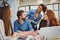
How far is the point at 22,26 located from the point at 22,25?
0.04 feet

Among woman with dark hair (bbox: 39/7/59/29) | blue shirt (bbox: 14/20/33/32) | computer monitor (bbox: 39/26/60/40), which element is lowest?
computer monitor (bbox: 39/26/60/40)

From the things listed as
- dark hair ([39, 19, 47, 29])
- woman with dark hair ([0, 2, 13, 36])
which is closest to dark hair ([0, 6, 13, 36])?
woman with dark hair ([0, 2, 13, 36])

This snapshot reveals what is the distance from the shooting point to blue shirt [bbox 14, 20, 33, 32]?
1.66 metres

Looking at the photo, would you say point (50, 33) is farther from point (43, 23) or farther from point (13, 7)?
point (13, 7)

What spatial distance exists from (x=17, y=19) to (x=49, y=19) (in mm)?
368

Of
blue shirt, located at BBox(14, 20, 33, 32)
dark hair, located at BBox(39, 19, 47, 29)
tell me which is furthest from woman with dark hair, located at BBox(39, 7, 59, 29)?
blue shirt, located at BBox(14, 20, 33, 32)

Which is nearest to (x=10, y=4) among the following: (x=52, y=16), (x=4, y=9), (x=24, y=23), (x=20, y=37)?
(x=4, y=9)

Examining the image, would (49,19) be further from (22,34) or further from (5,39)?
(5,39)

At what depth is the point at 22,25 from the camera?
1.67 m

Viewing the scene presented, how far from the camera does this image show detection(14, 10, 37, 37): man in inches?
65.0

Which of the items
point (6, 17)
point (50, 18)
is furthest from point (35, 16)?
point (6, 17)

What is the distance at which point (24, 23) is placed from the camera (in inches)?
65.7

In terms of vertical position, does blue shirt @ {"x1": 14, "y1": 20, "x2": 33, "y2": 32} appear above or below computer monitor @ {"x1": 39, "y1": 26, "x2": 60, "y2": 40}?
above

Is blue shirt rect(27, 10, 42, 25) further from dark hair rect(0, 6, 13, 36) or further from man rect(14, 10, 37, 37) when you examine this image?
dark hair rect(0, 6, 13, 36)
